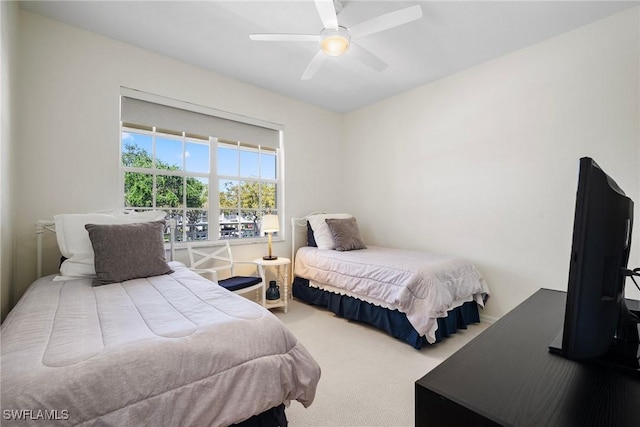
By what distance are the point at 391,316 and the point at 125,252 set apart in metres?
2.23

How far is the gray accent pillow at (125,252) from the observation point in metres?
1.84

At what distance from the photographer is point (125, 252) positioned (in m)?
1.91

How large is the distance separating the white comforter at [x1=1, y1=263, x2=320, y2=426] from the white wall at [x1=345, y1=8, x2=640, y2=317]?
2538 millimetres

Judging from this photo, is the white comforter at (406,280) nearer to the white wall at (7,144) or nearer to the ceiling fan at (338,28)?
the ceiling fan at (338,28)

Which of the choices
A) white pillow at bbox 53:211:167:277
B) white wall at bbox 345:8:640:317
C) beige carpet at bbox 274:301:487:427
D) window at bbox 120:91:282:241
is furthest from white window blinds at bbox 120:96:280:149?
beige carpet at bbox 274:301:487:427

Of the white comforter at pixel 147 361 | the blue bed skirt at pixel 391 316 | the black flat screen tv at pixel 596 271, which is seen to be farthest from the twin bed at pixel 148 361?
the blue bed skirt at pixel 391 316

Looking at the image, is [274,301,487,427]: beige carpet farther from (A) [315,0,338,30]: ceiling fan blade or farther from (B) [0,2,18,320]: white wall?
(A) [315,0,338,30]: ceiling fan blade

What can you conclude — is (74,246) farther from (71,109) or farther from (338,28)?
(338,28)

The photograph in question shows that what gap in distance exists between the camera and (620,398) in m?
0.60

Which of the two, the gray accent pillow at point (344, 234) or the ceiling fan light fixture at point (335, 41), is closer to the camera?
the ceiling fan light fixture at point (335, 41)

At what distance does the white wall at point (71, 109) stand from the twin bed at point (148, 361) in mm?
1047

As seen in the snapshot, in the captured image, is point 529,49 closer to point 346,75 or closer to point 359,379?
point 346,75

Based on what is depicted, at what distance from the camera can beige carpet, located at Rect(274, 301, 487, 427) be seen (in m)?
1.58

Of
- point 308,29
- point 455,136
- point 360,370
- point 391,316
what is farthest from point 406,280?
point 308,29
